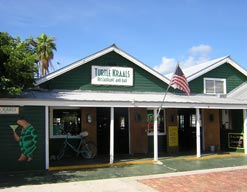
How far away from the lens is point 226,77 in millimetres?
18438

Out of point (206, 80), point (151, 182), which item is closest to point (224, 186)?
point (151, 182)

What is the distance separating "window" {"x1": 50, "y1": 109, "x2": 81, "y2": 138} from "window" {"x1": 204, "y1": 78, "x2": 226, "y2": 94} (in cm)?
714

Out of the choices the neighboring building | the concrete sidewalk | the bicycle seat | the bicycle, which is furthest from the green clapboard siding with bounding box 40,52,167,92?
the concrete sidewalk

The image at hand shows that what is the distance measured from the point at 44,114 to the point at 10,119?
1156mm

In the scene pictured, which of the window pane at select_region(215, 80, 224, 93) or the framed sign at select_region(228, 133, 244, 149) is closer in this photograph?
the framed sign at select_region(228, 133, 244, 149)

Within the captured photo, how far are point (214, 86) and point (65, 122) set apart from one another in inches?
327

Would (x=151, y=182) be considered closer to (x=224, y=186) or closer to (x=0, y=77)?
(x=224, y=186)

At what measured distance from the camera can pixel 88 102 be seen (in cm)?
1234

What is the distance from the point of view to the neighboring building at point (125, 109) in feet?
38.9

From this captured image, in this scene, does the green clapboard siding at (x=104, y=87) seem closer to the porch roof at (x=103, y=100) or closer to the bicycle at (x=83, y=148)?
the porch roof at (x=103, y=100)

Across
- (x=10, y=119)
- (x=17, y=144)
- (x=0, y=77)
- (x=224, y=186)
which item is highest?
(x=0, y=77)

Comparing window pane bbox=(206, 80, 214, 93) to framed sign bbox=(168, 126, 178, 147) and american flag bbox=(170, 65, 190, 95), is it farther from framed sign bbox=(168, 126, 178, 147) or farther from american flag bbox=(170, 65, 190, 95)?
american flag bbox=(170, 65, 190, 95)

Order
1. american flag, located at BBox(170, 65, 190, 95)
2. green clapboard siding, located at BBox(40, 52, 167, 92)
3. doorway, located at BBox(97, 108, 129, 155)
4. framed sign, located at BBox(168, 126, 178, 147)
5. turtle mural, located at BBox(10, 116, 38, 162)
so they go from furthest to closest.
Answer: framed sign, located at BBox(168, 126, 178, 147) → doorway, located at BBox(97, 108, 129, 155) → green clapboard siding, located at BBox(40, 52, 167, 92) → american flag, located at BBox(170, 65, 190, 95) → turtle mural, located at BBox(10, 116, 38, 162)

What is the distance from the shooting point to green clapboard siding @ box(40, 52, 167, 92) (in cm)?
1441
